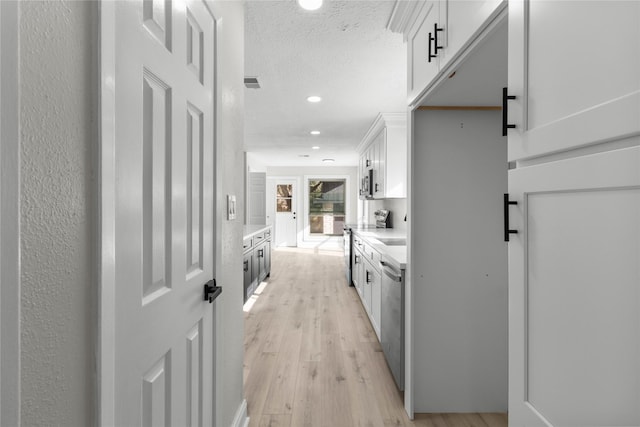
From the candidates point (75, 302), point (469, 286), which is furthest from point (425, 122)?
point (75, 302)

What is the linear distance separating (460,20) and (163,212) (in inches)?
48.7

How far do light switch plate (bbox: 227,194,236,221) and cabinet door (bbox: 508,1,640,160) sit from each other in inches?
45.1

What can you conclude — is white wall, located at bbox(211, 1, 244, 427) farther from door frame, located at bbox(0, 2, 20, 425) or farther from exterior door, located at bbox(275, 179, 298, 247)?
exterior door, located at bbox(275, 179, 298, 247)

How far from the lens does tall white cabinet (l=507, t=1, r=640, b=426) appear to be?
0.57m

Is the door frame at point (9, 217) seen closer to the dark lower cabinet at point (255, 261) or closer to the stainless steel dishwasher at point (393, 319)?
the stainless steel dishwasher at point (393, 319)

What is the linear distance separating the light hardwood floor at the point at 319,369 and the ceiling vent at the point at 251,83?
2.29m

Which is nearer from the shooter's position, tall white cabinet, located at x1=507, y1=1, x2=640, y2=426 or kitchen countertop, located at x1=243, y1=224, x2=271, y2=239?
tall white cabinet, located at x1=507, y1=1, x2=640, y2=426

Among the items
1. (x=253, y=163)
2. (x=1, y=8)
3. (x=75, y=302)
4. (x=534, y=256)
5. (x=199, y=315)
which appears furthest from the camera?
(x=253, y=163)

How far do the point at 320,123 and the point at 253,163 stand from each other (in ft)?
12.9

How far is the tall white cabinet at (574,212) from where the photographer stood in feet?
1.89

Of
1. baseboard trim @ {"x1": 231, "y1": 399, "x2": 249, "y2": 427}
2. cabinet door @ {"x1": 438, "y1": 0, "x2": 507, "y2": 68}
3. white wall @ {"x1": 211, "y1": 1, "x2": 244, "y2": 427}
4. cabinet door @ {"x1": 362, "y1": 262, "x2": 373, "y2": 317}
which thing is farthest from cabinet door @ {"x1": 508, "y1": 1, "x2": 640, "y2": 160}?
cabinet door @ {"x1": 362, "y1": 262, "x2": 373, "y2": 317}

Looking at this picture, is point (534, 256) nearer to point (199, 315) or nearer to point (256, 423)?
point (199, 315)

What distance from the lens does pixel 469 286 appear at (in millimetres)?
2000

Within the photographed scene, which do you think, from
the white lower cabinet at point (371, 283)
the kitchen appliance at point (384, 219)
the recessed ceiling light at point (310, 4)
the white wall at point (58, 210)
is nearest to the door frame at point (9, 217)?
the white wall at point (58, 210)
